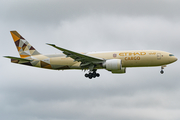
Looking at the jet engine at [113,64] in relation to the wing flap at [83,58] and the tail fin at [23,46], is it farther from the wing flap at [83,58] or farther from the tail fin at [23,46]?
the tail fin at [23,46]

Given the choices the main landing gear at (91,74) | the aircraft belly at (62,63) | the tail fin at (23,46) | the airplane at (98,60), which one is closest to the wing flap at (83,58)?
the airplane at (98,60)

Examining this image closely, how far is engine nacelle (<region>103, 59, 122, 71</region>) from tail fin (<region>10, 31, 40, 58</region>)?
14.3m

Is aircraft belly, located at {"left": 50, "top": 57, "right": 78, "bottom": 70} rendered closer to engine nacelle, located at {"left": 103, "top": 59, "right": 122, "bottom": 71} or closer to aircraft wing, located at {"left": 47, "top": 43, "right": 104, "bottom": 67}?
aircraft wing, located at {"left": 47, "top": 43, "right": 104, "bottom": 67}

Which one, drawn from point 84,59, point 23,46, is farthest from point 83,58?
point 23,46

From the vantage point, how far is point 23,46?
56.6 metres

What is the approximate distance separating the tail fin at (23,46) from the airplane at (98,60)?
1.48 m

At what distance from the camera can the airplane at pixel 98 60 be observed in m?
48.3

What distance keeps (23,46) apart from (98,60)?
15.9 m

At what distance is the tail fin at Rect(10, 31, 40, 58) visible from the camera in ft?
183

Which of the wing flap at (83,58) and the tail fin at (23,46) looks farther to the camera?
the tail fin at (23,46)

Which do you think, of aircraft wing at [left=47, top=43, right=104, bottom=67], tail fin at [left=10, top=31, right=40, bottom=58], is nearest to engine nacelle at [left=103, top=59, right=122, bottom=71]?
aircraft wing at [left=47, top=43, right=104, bottom=67]

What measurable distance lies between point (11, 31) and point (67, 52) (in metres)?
16.3

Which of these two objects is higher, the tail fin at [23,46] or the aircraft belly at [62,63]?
the tail fin at [23,46]

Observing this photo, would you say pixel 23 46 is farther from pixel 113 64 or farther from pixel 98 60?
pixel 113 64
